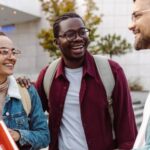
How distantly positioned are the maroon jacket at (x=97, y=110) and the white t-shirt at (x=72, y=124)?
1.3 inches

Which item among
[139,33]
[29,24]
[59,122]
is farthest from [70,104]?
[29,24]

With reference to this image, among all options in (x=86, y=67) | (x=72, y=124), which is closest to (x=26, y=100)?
(x=72, y=124)

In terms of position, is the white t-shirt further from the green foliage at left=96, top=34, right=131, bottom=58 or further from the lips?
the green foliage at left=96, top=34, right=131, bottom=58

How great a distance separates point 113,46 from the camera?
18734 mm

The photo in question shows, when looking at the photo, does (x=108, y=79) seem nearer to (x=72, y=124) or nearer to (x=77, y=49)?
(x=77, y=49)

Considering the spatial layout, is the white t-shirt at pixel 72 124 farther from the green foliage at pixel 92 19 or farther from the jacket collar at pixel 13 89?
the green foliage at pixel 92 19

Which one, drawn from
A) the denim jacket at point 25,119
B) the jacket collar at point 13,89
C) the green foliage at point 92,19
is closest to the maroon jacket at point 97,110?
the denim jacket at point 25,119

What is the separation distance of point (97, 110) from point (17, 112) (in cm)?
61

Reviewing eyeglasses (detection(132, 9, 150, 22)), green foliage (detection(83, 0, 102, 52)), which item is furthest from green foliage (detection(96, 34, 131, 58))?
eyeglasses (detection(132, 9, 150, 22))

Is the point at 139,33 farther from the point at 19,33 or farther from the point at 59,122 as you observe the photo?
the point at 19,33

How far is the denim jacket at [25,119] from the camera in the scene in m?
2.80

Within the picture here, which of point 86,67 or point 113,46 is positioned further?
point 113,46

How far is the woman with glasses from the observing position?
2.79 metres

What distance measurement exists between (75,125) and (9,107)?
1.79ft
